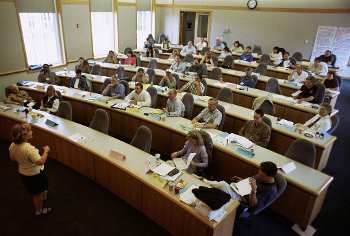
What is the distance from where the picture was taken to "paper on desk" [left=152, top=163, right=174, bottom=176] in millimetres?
3861

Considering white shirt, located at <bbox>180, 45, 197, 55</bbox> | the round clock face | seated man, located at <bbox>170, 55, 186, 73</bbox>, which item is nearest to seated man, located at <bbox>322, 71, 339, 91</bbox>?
seated man, located at <bbox>170, 55, 186, 73</bbox>

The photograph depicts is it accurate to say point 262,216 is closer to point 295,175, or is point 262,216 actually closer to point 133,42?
point 295,175

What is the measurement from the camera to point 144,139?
4.56 metres

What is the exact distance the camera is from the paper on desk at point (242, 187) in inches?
140

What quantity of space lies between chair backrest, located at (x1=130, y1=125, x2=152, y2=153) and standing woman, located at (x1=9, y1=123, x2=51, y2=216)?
1.46 meters

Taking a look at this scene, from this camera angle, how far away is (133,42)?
14.1 metres

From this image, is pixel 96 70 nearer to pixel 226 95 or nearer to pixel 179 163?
pixel 226 95

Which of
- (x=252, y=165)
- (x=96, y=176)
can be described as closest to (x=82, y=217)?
(x=96, y=176)

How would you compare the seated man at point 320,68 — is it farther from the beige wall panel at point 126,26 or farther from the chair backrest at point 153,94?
the beige wall panel at point 126,26

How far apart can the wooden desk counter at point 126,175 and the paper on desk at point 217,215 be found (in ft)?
0.16

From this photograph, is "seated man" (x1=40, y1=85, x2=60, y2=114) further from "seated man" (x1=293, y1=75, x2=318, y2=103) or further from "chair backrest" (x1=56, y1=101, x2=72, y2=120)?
"seated man" (x1=293, y1=75, x2=318, y2=103)

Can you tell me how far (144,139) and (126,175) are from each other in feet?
2.45

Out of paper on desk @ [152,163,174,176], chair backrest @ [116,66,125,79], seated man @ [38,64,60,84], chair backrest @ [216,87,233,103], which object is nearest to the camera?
paper on desk @ [152,163,174,176]

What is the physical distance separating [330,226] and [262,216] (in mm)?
1033
